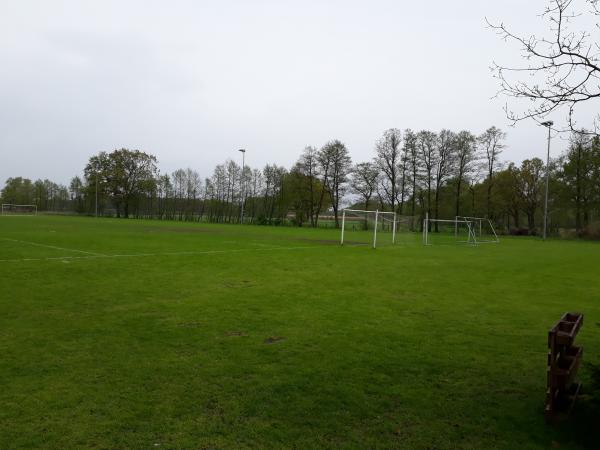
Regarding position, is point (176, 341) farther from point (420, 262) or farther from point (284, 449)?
point (420, 262)

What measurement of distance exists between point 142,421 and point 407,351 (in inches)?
145

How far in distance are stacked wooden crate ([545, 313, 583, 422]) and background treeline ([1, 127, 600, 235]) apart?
49.0 meters

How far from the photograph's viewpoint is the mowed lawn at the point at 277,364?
12.7ft

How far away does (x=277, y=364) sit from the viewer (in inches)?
220

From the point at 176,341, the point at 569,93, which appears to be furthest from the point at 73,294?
the point at 569,93

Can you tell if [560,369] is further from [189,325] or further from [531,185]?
[531,185]

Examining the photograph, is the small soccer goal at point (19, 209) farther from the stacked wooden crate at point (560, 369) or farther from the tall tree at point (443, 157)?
the stacked wooden crate at point (560, 369)

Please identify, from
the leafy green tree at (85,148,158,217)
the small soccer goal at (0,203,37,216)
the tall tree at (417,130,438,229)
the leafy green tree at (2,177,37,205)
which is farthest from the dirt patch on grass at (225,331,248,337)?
the leafy green tree at (2,177,37,205)

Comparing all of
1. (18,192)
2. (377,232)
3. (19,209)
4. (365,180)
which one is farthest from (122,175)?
(377,232)

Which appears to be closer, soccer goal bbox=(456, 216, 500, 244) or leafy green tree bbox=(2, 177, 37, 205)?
soccer goal bbox=(456, 216, 500, 244)

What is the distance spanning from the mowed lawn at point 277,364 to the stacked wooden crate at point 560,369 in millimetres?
139

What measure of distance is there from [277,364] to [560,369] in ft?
10.00

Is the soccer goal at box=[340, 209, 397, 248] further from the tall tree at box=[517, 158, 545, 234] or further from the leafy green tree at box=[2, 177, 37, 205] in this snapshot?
the leafy green tree at box=[2, 177, 37, 205]

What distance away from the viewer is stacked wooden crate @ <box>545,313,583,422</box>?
4.03 m
